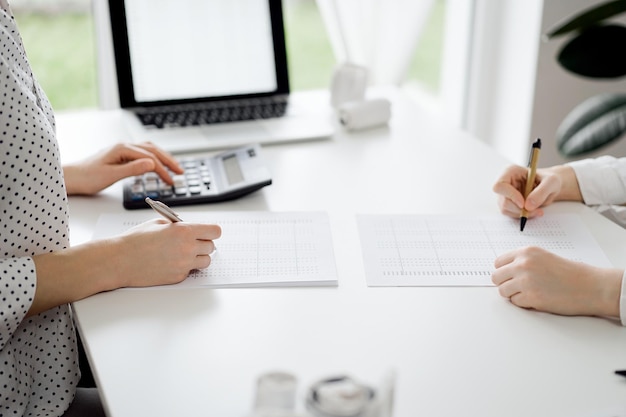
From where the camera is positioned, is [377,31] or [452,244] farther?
[377,31]

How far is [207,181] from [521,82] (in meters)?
1.37

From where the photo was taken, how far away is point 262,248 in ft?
3.52

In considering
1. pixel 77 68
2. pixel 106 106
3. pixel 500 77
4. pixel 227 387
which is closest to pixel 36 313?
pixel 227 387

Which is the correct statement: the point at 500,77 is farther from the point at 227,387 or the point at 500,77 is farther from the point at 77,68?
the point at 77,68

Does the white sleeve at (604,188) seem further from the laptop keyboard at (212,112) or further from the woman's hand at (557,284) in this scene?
the laptop keyboard at (212,112)

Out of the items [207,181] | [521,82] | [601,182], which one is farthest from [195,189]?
[521,82]

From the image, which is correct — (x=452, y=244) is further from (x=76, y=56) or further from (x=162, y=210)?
(x=76, y=56)

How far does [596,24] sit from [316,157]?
848 mm

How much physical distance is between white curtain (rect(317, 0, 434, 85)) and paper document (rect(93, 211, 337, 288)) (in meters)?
1.21

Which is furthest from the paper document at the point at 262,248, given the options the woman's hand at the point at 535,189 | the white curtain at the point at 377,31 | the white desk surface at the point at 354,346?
the white curtain at the point at 377,31

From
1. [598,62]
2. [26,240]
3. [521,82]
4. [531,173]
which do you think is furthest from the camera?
[521,82]

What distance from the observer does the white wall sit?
221cm

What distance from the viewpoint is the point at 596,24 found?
0.65m

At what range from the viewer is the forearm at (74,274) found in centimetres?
92
